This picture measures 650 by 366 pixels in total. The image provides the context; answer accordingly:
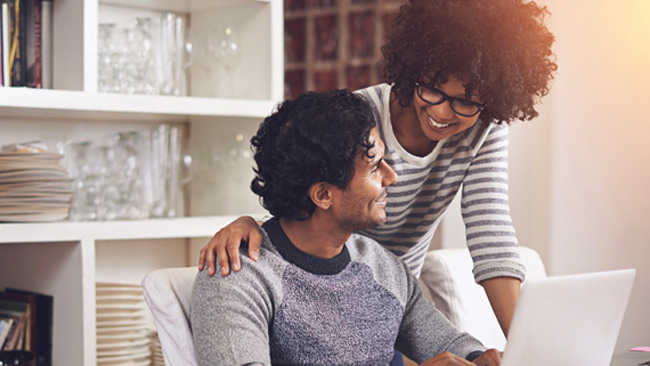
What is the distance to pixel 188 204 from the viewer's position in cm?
261

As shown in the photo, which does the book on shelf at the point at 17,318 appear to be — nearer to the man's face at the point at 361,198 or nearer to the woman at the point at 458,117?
the woman at the point at 458,117

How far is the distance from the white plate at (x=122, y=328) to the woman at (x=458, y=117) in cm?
93

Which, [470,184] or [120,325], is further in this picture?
[120,325]

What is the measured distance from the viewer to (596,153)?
232cm

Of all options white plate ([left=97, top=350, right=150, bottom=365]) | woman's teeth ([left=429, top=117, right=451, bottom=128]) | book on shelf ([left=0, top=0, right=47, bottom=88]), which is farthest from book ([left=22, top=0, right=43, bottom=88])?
woman's teeth ([left=429, top=117, right=451, bottom=128])

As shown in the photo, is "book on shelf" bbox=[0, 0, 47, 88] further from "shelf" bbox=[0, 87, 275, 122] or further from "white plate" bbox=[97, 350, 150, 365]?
"white plate" bbox=[97, 350, 150, 365]

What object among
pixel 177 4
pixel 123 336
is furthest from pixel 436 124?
pixel 177 4

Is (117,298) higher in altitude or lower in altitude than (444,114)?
lower

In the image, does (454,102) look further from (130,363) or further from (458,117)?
(130,363)

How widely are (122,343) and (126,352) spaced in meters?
0.03

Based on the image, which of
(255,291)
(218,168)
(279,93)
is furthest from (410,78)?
(218,168)

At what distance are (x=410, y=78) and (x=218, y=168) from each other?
1.20 meters

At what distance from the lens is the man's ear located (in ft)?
4.22

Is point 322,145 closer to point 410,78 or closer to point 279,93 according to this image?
point 410,78
